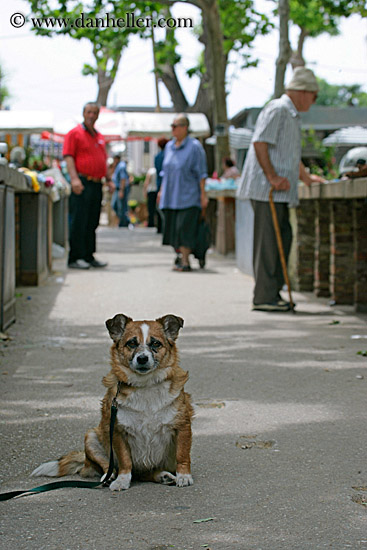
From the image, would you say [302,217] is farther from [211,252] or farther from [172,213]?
[211,252]

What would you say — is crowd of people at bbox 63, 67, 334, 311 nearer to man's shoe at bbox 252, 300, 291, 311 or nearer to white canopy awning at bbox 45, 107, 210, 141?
man's shoe at bbox 252, 300, 291, 311

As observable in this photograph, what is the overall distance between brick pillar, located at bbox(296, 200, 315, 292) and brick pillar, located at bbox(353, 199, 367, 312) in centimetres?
198

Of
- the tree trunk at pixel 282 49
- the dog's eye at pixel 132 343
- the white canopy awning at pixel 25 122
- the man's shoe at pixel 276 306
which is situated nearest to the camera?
the dog's eye at pixel 132 343

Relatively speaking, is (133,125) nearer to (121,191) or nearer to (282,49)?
(121,191)

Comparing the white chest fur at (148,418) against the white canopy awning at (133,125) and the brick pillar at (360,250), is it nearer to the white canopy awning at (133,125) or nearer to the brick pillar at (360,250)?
the brick pillar at (360,250)

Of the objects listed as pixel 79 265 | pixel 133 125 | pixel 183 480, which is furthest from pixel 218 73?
pixel 183 480

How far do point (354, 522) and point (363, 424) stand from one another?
166cm

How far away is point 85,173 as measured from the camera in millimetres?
14016

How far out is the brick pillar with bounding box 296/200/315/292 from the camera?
11852mm

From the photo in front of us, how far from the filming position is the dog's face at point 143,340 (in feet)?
13.6

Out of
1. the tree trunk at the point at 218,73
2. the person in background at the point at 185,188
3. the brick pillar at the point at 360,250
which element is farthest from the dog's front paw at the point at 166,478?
the tree trunk at the point at 218,73

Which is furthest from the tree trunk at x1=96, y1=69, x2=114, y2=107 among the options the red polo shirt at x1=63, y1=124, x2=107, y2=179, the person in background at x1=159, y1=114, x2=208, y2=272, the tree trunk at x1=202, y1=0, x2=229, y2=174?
the red polo shirt at x1=63, y1=124, x2=107, y2=179

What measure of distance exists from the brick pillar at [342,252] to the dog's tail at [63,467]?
6290 mm

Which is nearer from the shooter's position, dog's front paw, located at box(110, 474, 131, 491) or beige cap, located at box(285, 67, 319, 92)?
dog's front paw, located at box(110, 474, 131, 491)
